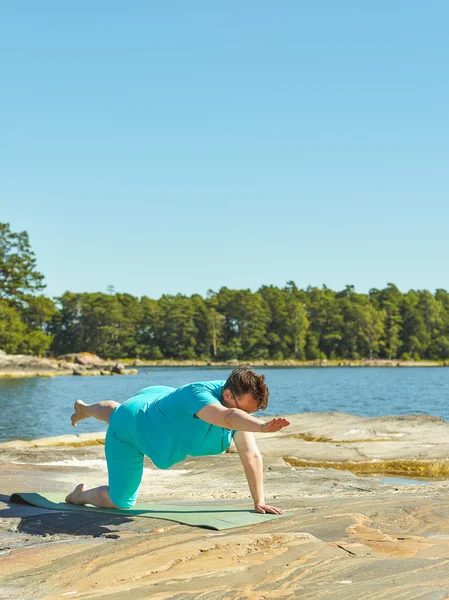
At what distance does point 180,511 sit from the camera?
238 inches

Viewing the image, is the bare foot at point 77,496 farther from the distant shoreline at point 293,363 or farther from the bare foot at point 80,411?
the distant shoreline at point 293,363

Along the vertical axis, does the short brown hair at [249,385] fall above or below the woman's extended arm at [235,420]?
above

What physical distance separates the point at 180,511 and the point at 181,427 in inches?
39.2

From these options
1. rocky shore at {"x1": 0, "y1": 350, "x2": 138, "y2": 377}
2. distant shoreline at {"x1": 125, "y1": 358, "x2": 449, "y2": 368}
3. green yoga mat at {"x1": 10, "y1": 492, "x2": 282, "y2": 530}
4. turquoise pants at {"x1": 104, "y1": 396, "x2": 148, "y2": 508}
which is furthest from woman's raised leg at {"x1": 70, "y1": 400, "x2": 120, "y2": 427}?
distant shoreline at {"x1": 125, "y1": 358, "x2": 449, "y2": 368}

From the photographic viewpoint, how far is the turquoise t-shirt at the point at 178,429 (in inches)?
213

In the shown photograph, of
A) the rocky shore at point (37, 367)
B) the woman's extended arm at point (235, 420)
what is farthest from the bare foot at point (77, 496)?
the rocky shore at point (37, 367)

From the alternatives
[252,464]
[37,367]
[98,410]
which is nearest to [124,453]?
[98,410]

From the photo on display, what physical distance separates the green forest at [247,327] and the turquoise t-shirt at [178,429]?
382 ft

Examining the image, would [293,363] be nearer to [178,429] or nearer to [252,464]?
[252,464]

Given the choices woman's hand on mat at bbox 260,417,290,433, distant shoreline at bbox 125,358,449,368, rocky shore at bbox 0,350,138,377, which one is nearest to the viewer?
woman's hand on mat at bbox 260,417,290,433

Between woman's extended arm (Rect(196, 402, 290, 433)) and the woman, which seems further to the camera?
the woman

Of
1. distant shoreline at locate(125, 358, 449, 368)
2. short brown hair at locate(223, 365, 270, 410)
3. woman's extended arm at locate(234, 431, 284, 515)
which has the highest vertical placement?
short brown hair at locate(223, 365, 270, 410)

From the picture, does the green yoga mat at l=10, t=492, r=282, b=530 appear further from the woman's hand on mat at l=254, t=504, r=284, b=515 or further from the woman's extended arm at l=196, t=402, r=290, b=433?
the woman's extended arm at l=196, t=402, r=290, b=433

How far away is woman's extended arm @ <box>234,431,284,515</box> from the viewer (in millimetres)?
5688
